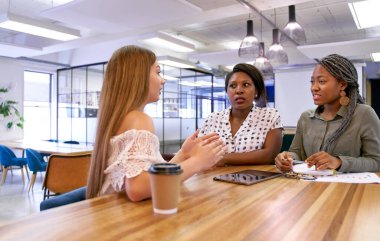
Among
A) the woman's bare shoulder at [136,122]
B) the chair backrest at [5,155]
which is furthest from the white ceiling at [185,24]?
the woman's bare shoulder at [136,122]

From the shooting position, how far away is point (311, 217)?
2.57ft

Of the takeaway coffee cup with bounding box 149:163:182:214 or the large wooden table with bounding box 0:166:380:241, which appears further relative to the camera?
the takeaway coffee cup with bounding box 149:163:182:214

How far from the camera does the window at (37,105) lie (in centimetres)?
866

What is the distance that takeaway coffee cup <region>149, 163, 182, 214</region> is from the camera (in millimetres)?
777

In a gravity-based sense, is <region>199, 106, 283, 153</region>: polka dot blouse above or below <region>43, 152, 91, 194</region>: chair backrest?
above

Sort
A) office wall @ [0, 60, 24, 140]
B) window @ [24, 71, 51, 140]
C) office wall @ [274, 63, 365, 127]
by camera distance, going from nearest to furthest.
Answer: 1. office wall @ [0, 60, 24, 140]
2. window @ [24, 71, 51, 140]
3. office wall @ [274, 63, 365, 127]

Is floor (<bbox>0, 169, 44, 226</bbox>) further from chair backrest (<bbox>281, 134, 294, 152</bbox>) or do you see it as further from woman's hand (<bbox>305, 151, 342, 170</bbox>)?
woman's hand (<bbox>305, 151, 342, 170</bbox>)

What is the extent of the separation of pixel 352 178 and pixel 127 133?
89 cm

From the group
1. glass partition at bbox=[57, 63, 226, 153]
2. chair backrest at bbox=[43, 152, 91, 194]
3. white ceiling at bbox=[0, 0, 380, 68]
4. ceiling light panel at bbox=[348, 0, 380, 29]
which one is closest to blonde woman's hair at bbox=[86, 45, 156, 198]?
chair backrest at bbox=[43, 152, 91, 194]

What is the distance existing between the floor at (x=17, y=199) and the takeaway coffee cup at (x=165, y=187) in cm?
301

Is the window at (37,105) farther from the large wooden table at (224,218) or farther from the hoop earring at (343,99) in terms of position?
the large wooden table at (224,218)

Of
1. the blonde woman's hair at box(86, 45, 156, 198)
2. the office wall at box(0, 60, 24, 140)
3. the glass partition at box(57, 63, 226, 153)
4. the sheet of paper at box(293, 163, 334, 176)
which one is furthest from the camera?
the glass partition at box(57, 63, 226, 153)

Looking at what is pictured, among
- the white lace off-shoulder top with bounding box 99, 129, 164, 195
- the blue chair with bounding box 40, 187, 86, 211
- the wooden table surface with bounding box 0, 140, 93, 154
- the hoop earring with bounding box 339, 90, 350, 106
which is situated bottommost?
the wooden table surface with bounding box 0, 140, 93, 154

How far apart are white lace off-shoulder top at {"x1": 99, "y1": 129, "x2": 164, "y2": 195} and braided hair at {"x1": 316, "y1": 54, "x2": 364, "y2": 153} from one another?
3.20 ft
